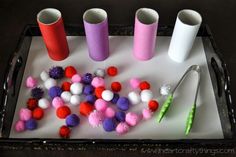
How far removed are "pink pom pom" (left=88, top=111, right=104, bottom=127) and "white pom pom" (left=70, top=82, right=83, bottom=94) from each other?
57 mm

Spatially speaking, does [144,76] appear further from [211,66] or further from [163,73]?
[211,66]

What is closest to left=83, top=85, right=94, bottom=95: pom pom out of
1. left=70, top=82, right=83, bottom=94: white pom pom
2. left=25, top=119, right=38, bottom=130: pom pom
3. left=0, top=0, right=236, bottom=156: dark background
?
left=70, top=82, right=83, bottom=94: white pom pom

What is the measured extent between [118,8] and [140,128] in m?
0.35

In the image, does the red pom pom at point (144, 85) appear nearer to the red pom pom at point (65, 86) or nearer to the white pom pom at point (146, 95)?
the white pom pom at point (146, 95)

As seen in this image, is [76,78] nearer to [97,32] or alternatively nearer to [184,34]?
[97,32]

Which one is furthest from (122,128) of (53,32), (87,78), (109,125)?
(53,32)

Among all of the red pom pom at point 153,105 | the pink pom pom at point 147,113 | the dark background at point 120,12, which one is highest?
the dark background at point 120,12

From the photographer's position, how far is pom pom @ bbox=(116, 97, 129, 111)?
0.54 meters

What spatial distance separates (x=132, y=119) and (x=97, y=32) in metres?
0.18

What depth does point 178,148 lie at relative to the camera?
51cm

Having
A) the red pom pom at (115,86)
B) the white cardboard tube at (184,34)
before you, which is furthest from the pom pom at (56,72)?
the white cardboard tube at (184,34)

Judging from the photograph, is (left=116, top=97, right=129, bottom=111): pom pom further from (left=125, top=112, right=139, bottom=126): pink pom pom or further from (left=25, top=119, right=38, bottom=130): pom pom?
(left=25, top=119, right=38, bottom=130): pom pom

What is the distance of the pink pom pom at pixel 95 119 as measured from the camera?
0.53 m

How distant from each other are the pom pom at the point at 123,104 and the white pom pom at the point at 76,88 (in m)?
0.08
